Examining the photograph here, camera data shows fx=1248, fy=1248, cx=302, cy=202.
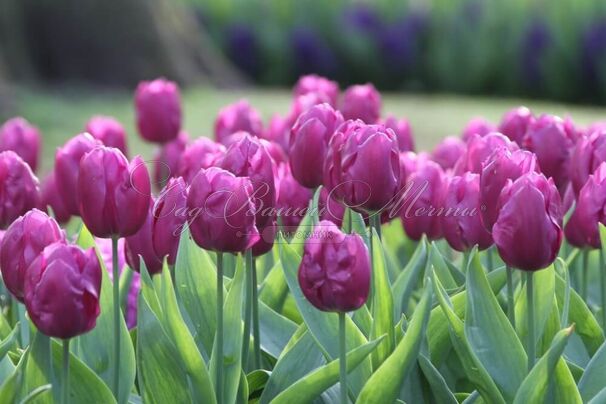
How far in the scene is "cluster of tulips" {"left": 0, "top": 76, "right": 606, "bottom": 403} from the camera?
64.9 inches

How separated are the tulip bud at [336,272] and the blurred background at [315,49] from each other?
615cm

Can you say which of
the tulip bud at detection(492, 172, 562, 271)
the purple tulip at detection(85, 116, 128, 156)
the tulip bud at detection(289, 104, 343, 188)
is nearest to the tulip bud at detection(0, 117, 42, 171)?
the purple tulip at detection(85, 116, 128, 156)

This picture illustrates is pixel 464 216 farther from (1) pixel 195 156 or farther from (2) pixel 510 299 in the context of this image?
(1) pixel 195 156

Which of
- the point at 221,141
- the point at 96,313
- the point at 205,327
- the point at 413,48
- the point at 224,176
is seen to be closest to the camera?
the point at 96,313

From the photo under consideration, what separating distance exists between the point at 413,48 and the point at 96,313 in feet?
27.2

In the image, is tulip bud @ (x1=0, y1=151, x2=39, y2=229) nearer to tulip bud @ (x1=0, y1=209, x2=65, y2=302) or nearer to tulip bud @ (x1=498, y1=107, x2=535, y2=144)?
tulip bud @ (x1=0, y1=209, x2=65, y2=302)

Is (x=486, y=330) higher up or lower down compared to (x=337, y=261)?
lower down

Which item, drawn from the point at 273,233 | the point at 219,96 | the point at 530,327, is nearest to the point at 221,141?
the point at 273,233

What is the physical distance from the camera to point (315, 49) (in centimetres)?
972

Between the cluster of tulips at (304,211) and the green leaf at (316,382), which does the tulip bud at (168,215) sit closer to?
the cluster of tulips at (304,211)

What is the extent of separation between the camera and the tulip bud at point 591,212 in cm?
195

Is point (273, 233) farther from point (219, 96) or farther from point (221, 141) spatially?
point (219, 96)

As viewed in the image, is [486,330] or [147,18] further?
[147,18]

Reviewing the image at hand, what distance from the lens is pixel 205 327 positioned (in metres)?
1.98
